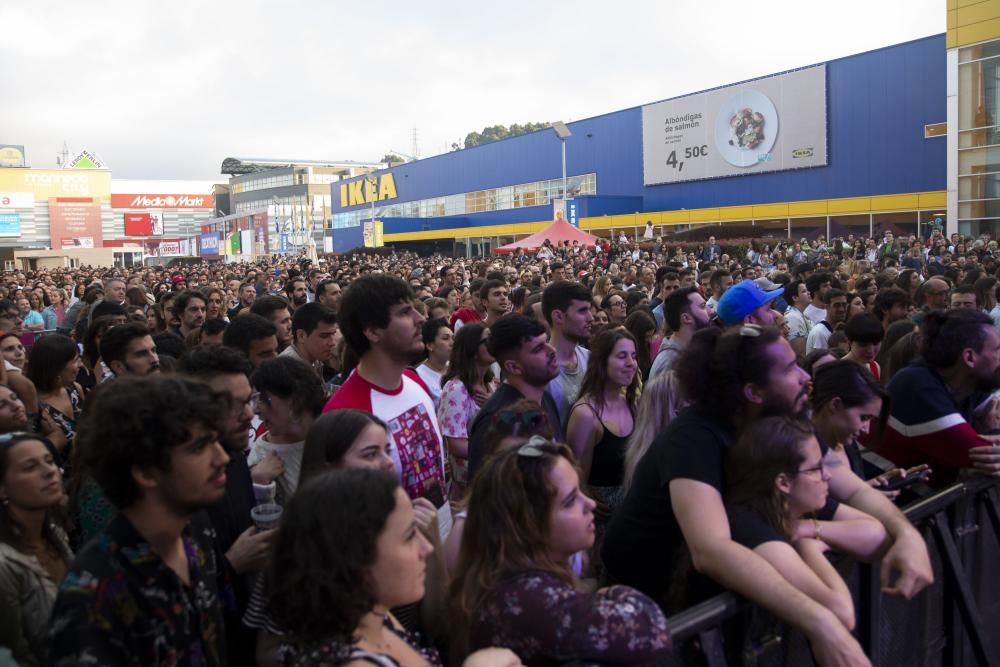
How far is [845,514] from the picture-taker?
308cm

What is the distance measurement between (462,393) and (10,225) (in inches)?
3446

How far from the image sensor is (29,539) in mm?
3135

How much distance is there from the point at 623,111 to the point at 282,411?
45807 millimetres

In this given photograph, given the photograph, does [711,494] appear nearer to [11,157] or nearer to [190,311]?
[190,311]

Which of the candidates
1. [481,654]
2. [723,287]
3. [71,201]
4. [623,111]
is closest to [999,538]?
[481,654]

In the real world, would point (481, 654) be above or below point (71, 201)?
below

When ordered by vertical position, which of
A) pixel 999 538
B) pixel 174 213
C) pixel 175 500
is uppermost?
pixel 174 213

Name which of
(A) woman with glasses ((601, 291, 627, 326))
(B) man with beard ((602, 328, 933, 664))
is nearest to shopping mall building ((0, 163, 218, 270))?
(A) woman with glasses ((601, 291, 627, 326))

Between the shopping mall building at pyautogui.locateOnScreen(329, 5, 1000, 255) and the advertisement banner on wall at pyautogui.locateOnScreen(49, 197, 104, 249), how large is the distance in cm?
5151

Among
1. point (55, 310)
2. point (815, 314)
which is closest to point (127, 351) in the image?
point (815, 314)

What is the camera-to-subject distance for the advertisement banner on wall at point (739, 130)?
3641 centimetres

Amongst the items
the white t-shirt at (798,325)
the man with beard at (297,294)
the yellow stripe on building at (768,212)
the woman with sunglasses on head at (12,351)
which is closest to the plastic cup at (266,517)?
the woman with sunglasses on head at (12,351)

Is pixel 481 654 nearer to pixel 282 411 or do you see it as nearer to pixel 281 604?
pixel 281 604

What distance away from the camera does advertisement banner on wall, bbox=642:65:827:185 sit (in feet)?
119
